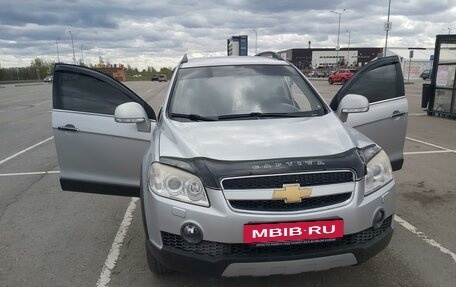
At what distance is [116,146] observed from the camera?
13.8 feet

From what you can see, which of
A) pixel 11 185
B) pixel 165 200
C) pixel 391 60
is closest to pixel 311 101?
pixel 391 60

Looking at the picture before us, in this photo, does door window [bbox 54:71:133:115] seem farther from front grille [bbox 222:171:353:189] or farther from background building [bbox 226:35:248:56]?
background building [bbox 226:35:248:56]

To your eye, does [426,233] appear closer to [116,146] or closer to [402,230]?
[402,230]

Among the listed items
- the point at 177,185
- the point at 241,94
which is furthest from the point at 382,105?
the point at 177,185

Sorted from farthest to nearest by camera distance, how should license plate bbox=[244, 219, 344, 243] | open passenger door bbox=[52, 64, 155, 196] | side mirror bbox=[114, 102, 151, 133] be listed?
open passenger door bbox=[52, 64, 155, 196], side mirror bbox=[114, 102, 151, 133], license plate bbox=[244, 219, 344, 243]

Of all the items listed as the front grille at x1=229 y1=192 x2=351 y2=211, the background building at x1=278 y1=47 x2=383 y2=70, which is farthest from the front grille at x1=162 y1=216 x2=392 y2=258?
the background building at x1=278 y1=47 x2=383 y2=70

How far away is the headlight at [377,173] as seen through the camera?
303cm

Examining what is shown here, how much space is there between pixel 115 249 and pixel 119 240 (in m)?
0.24

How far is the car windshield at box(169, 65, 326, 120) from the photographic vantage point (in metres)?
3.99

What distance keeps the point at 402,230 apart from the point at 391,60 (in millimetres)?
1941

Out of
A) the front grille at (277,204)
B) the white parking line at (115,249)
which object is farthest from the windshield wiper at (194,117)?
the white parking line at (115,249)

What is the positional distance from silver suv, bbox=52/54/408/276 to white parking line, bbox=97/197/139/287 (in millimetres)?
475

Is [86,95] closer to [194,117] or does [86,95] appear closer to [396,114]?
[194,117]

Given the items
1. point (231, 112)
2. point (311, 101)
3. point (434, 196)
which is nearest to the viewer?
point (231, 112)
